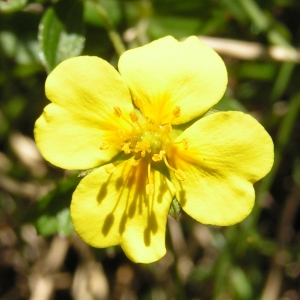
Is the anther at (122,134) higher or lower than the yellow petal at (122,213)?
higher

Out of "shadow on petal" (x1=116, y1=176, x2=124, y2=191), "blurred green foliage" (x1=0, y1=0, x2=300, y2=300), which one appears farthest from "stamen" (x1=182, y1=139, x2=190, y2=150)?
"blurred green foliage" (x1=0, y1=0, x2=300, y2=300)

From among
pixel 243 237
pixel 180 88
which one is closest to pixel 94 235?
pixel 180 88

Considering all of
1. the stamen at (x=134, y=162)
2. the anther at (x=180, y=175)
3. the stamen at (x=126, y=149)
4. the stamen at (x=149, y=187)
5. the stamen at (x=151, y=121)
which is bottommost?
the stamen at (x=149, y=187)

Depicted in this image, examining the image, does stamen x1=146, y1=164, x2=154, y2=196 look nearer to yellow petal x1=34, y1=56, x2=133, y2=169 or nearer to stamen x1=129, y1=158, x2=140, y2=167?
stamen x1=129, y1=158, x2=140, y2=167

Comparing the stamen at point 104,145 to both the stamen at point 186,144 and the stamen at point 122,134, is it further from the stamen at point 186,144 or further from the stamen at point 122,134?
the stamen at point 186,144

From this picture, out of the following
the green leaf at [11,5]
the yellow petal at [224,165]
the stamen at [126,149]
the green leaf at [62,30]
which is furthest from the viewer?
the green leaf at [62,30]

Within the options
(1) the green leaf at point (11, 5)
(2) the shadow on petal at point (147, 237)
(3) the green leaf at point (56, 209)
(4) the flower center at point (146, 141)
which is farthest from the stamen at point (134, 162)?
(1) the green leaf at point (11, 5)

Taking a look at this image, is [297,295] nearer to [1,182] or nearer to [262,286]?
[262,286]
